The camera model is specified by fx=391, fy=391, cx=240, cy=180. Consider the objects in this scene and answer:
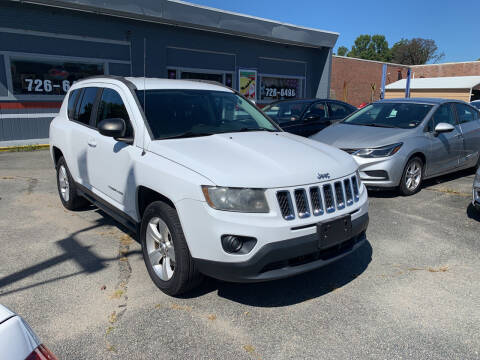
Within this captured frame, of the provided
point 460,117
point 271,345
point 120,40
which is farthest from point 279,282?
point 120,40

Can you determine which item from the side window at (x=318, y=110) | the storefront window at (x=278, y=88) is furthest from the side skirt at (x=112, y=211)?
the storefront window at (x=278, y=88)

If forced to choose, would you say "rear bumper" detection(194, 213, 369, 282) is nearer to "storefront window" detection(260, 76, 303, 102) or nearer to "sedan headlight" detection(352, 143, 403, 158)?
"sedan headlight" detection(352, 143, 403, 158)

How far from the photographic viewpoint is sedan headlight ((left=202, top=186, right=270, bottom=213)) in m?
2.82

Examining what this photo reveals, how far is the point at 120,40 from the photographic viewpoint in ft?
40.5

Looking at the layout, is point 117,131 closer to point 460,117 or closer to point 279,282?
point 279,282

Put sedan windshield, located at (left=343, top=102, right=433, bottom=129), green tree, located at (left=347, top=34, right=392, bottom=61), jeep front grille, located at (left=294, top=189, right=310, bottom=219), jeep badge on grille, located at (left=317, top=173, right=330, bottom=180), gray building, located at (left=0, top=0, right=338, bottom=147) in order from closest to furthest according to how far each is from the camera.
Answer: jeep front grille, located at (left=294, top=189, right=310, bottom=219)
jeep badge on grille, located at (left=317, top=173, right=330, bottom=180)
sedan windshield, located at (left=343, top=102, right=433, bottom=129)
gray building, located at (left=0, top=0, right=338, bottom=147)
green tree, located at (left=347, top=34, right=392, bottom=61)

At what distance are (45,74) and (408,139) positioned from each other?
10049mm

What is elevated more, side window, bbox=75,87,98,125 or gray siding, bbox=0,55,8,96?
gray siding, bbox=0,55,8,96

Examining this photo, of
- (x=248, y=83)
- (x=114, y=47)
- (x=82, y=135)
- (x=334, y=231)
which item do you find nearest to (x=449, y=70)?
(x=248, y=83)

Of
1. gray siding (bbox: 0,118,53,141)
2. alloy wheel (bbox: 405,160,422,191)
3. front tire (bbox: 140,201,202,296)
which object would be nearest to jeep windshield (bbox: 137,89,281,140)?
front tire (bbox: 140,201,202,296)

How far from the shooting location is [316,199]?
3.06 m

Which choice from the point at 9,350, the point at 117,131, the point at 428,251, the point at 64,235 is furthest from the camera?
the point at 64,235

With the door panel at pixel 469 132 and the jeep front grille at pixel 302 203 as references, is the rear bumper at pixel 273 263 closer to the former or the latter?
the jeep front grille at pixel 302 203

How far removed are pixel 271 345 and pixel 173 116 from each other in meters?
2.28
